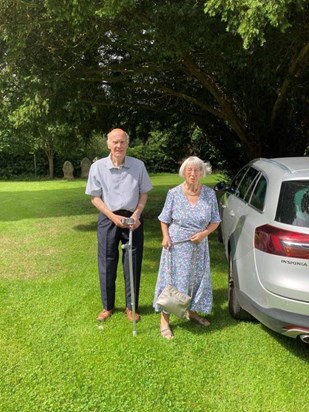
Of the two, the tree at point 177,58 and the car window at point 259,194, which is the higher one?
the tree at point 177,58

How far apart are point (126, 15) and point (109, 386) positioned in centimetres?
486

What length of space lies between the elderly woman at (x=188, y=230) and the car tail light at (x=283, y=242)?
70cm

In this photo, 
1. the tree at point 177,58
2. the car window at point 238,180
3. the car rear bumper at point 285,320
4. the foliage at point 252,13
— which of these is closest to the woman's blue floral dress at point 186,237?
the car rear bumper at point 285,320

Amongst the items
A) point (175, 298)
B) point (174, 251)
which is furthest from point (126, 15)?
point (175, 298)

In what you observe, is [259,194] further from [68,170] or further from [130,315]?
[68,170]

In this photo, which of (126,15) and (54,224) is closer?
(126,15)

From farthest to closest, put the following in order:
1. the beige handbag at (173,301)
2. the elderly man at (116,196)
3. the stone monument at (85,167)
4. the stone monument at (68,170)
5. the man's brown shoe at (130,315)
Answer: the stone monument at (85,167)
the stone monument at (68,170)
the man's brown shoe at (130,315)
the elderly man at (116,196)
the beige handbag at (173,301)

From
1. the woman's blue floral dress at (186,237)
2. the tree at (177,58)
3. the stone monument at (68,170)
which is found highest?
the tree at (177,58)

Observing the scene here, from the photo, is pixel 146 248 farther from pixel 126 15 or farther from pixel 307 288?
pixel 307 288

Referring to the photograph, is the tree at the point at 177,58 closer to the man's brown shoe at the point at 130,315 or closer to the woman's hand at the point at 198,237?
the woman's hand at the point at 198,237

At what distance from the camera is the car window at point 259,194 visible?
4163 millimetres

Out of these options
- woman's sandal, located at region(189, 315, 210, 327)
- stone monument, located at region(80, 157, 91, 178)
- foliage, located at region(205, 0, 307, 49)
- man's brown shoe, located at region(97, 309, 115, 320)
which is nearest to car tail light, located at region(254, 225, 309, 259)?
woman's sandal, located at region(189, 315, 210, 327)

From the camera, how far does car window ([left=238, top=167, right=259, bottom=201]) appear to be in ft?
17.0

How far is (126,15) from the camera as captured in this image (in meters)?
6.01
